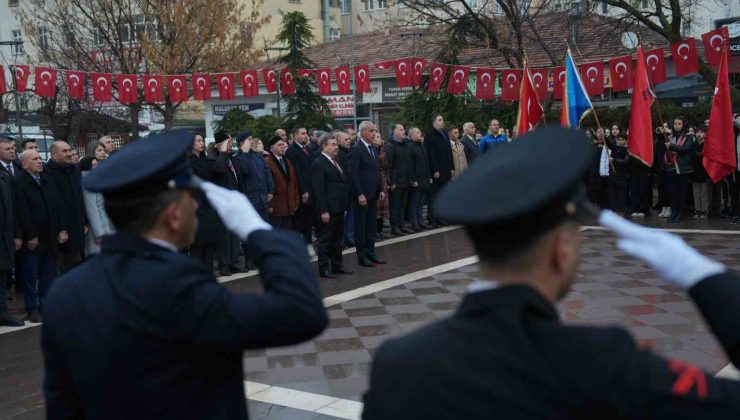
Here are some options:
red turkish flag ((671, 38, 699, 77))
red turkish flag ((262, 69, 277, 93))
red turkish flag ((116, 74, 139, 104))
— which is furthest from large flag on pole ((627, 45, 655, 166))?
red turkish flag ((116, 74, 139, 104))

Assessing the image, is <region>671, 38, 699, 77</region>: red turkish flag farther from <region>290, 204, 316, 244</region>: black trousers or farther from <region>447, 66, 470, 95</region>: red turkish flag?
<region>290, 204, 316, 244</region>: black trousers

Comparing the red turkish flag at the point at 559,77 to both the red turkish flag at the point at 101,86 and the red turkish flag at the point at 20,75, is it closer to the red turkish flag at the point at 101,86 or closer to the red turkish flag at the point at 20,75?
the red turkish flag at the point at 101,86

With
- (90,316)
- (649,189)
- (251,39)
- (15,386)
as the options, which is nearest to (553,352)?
(90,316)

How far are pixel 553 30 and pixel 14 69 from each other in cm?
1901

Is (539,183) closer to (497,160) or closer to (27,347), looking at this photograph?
(497,160)

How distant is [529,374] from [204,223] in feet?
27.2

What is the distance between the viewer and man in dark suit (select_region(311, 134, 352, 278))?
10281 mm

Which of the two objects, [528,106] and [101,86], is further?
[101,86]

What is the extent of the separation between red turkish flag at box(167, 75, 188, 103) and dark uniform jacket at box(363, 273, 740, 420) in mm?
16002

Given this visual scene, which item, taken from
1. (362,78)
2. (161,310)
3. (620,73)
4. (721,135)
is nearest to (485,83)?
(362,78)

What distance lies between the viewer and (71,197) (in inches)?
340

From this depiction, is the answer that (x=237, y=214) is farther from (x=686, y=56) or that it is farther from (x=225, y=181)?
(x=686, y=56)

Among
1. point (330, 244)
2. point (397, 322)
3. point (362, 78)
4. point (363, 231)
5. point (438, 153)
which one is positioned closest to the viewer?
point (397, 322)

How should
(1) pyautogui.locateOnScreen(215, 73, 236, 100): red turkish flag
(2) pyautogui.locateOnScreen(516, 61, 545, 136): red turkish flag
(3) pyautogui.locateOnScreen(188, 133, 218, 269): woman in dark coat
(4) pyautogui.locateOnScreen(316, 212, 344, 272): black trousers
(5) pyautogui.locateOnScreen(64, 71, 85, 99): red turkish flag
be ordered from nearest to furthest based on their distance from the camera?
1. (3) pyautogui.locateOnScreen(188, 133, 218, 269): woman in dark coat
2. (4) pyautogui.locateOnScreen(316, 212, 344, 272): black trousers
3. (2) pyautogui.locateOnScreen(516, 61, 545, 136): red turkish flag
4. (5) pyautogui.locateOnScreen(64, 71, 85, 99): red turkish flag
5. (1) pyautogui.locateOnScreen(215, 73, 236, 100): red turkish flag
